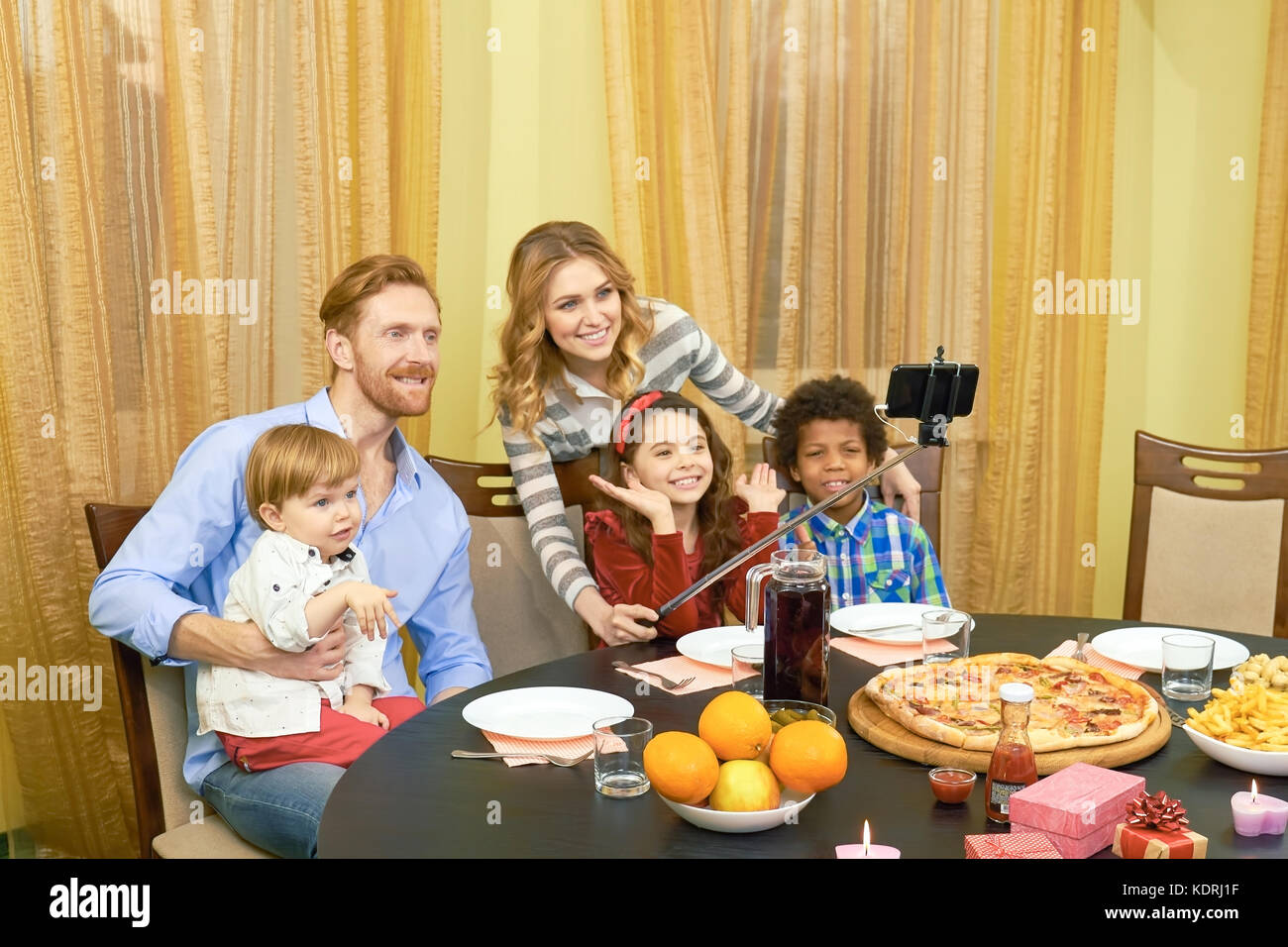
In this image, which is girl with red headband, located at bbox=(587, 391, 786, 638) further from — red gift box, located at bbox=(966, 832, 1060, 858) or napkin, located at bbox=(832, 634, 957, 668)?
red gift box, located at bbox=(966, 832, 1060, 858)

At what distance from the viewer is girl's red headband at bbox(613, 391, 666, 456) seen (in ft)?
8.58

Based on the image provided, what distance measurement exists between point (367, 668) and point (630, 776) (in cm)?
86

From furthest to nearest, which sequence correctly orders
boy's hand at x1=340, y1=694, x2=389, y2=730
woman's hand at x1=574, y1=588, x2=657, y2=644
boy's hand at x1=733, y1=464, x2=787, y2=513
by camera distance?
boy's hand at x1=733, y1=464, x2=787, y2=513, woman's hand at x1=574, y1=588, x2=657, y2=644, boy's hand at x1=340, y1=694, x2=389, y2=730

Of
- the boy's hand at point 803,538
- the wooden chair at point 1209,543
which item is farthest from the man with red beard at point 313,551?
the wooden chair at point 1209,543

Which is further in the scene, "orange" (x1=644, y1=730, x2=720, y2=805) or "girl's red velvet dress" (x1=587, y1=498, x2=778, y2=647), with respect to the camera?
"girl's red velvet dress" (x1=587, y1=498, x2=778, y2=647)

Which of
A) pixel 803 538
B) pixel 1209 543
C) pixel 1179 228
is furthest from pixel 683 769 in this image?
pixel 1179 228

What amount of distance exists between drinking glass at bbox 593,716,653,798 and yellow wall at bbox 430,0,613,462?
2040mm

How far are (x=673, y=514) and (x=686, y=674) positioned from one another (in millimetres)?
679

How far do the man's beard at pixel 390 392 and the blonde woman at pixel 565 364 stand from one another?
39 cm

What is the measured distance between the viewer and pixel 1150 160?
3.92 meters

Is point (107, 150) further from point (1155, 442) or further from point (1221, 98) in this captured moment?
point (1221, 98)

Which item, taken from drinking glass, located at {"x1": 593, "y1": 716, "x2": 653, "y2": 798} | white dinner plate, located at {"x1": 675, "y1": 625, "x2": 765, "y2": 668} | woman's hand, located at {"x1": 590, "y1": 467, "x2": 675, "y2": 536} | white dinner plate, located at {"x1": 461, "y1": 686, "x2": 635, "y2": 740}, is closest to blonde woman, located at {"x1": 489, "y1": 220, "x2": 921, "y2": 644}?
woman's hand, located at {"x1": 590, "y1": 467, "x2": 675, "y2": 536}
